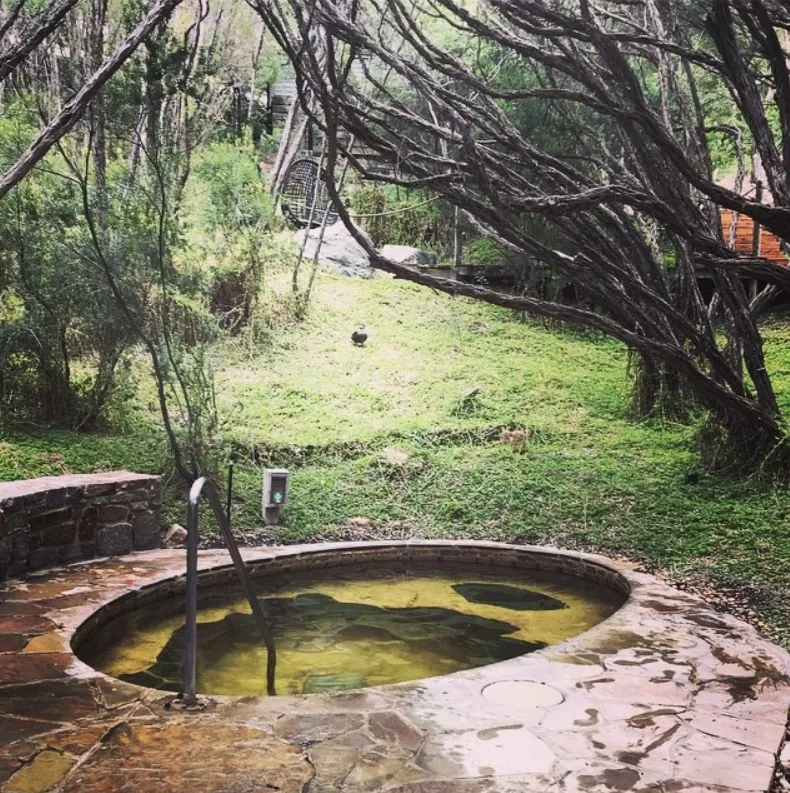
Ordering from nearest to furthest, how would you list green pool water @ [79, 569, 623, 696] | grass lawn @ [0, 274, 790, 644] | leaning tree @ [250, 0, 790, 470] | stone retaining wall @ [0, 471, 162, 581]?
green pool water @ [79, 569, 623, 696] → stone retaining wall @ [0, 471, 162, 581] → leaning tree @ [250, 0, 790, 470] → grass lawn @ [0, 274, 790, 644]

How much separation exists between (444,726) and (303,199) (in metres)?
13.2

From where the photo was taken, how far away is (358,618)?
4996 mm

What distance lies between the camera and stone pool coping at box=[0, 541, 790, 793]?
255cm

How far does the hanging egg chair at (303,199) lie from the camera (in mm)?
14258

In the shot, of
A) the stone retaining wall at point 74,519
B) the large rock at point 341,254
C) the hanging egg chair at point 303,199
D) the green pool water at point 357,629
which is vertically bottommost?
the green pool water at point 357,629

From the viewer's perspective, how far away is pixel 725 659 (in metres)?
3.82

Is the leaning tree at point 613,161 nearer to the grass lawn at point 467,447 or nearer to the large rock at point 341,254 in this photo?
the grass lawn at point 467,447

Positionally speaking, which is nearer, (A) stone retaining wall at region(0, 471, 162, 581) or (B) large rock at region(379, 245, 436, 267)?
(A) stone retaining wall at region(0, 471, 162, 581)

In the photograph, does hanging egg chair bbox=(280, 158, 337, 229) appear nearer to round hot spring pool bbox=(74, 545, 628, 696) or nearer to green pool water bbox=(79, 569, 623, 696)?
round hot spring pool bbox=(74, 545, 628, 696)

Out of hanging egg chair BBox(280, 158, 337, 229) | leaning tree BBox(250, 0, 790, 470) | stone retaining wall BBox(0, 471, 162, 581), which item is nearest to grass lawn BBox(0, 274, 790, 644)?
stone retaining wall BBox(0, 471, 162, 581)

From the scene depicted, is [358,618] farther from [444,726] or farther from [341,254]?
[341,254]

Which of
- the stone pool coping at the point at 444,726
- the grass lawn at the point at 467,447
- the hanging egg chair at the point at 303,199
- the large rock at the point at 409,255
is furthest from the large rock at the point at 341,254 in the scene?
the stone pool coping at the point at 444,726

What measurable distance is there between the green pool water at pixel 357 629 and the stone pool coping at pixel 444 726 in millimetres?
442

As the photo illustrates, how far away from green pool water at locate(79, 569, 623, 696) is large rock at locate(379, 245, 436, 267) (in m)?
7.79
